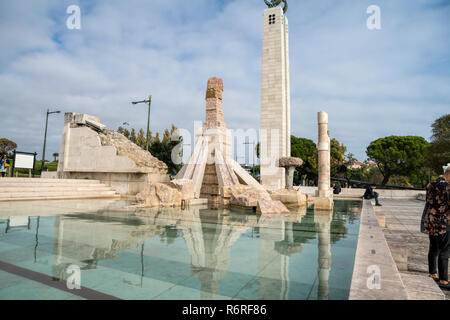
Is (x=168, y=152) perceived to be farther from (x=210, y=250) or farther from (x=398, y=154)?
(x=398, y=154)

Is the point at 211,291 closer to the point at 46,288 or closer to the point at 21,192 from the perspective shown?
the point at 46,288

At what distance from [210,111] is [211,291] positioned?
478 inches

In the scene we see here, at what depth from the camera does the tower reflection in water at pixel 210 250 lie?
2293mm

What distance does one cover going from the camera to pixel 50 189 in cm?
991

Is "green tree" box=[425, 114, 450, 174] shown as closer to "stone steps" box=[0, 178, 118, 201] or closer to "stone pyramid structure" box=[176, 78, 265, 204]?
"stone pyramid structure" box=[176, 78, 265, 204]

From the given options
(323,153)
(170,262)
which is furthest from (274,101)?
(170,262)

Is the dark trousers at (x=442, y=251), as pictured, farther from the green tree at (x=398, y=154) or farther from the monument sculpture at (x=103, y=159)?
the green tree at (x=398, y=154)

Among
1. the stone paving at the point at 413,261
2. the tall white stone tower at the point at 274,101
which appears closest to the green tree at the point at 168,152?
the tall white stone tower at the point at 274,101

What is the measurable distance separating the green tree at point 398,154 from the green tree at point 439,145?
10645 mm

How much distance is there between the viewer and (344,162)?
119 ft

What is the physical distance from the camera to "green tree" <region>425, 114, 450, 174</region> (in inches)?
818

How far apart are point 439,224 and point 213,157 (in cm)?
1080

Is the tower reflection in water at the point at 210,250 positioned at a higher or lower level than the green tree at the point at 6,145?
lower
